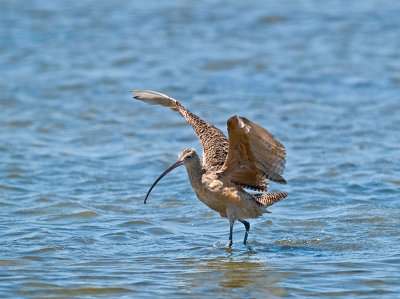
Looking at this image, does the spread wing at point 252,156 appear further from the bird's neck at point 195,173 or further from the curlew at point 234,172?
the bird's neck at point 195,173

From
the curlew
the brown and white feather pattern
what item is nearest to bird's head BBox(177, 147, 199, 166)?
the curlew

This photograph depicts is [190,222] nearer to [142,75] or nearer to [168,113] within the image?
[168,113]

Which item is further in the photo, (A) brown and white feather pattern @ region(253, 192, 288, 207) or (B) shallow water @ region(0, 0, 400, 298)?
(A) brown and white feather pattern @ region(253, 192, 288, 207)

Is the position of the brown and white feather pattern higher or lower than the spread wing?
lower

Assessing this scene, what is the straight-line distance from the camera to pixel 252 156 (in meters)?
6.40

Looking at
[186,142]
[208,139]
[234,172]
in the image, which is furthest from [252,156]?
[186,142]

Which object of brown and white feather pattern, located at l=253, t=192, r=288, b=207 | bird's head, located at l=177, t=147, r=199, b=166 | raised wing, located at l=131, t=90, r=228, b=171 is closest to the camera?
bird's head, located at l=177, t=147, r=199, b=166

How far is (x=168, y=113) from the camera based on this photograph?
11523 mm

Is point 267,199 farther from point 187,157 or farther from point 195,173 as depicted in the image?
point 187,157

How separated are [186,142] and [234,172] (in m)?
3.53

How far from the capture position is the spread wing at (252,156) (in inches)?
233

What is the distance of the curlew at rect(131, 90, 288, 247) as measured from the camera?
627cm

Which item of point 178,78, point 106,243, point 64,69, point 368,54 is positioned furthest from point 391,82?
point 106,243

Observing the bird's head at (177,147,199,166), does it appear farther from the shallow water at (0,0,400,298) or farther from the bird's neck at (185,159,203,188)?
the shallow water at (0,0,400,298)
